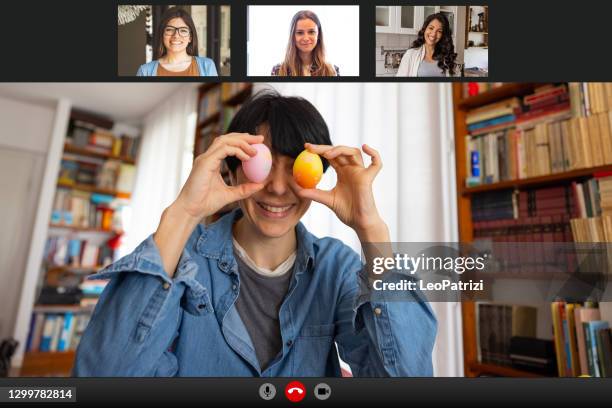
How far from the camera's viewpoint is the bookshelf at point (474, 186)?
1.01 m

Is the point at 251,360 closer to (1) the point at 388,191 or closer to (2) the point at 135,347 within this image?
(2) the point at 135,347

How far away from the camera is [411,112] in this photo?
110cm

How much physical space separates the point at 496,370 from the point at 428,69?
3.11 ft

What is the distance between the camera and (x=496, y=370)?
1.03 m

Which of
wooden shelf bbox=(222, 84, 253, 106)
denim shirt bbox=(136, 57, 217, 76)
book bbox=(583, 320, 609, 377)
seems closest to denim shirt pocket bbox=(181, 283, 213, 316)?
denim shirt bbox=(136, 57, 217, 76)

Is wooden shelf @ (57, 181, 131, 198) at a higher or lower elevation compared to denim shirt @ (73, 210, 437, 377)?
higher

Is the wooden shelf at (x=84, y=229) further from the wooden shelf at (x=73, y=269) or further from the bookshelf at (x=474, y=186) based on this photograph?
the bookshelf at (x=474, y=186)

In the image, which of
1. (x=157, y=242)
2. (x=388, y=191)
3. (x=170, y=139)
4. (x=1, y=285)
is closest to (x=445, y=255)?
(x=157, y=242)

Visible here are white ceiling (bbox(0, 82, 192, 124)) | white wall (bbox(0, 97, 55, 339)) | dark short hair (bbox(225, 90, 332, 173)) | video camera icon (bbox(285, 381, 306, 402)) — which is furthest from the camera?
white wall (bbox(0, 97, 55, 339))

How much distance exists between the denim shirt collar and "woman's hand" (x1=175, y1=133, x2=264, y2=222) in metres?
0.10

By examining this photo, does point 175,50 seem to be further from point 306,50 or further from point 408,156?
point 408,156

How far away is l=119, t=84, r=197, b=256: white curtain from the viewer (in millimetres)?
1814

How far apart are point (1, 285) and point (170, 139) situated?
5.32ft

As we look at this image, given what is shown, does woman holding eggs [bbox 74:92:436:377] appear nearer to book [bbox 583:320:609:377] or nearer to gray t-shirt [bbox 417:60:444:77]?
gray t-shirt [bbox 417:60:444:77]
